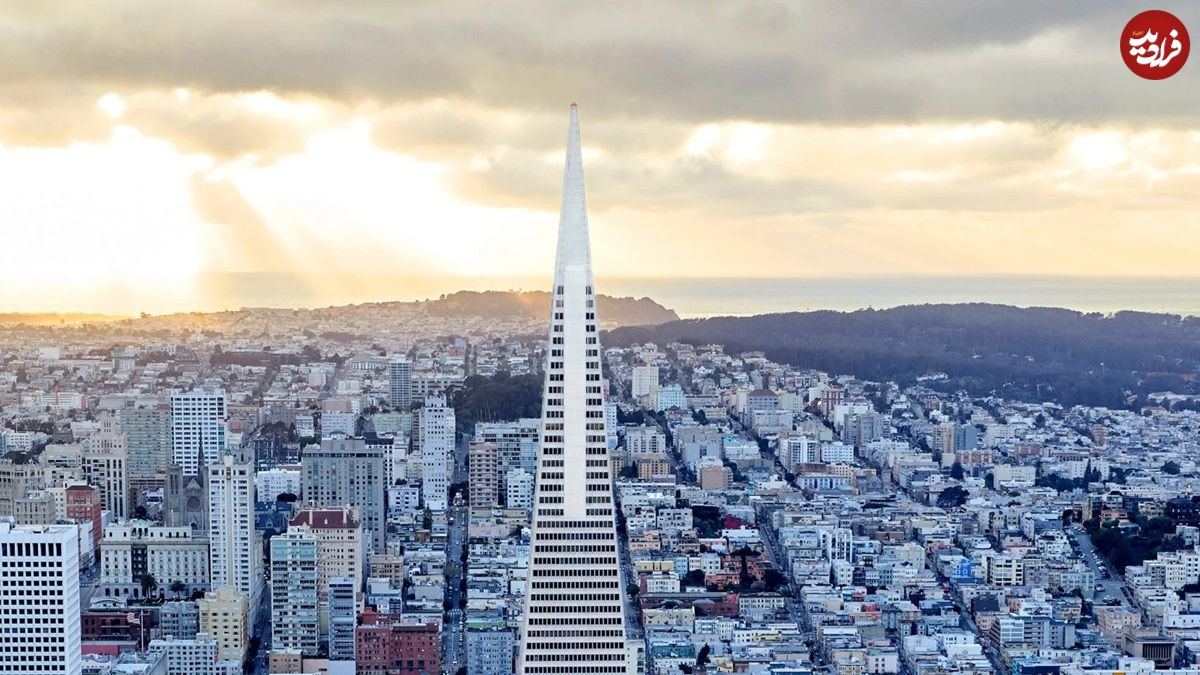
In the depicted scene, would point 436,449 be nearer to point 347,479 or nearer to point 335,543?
point 347,479

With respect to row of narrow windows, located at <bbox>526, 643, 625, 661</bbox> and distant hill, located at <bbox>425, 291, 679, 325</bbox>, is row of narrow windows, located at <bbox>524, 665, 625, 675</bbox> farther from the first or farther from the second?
distant hill, located at <bbox>425, 291, 679, 325</bbox>

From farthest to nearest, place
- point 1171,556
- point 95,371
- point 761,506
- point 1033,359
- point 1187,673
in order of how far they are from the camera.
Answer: point 1033,359 < point 95,371 < point 761,506 < point 1171,556 < point 1187,673

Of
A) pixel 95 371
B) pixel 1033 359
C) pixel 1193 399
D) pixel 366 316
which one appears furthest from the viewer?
pixel 1033 359

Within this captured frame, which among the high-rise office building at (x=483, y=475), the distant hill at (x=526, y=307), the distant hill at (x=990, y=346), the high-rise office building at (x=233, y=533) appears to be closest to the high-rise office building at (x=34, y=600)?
the high-rise office building at (x=233, y=533)

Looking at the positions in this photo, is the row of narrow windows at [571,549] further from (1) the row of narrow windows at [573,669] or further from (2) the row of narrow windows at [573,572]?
(1) the row of narrow windows at [573,669]

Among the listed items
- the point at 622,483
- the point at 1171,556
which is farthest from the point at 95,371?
the point at 1171,556

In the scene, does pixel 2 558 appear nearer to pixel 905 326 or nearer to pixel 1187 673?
pixel 1187 673

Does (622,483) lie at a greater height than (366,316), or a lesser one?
lesser

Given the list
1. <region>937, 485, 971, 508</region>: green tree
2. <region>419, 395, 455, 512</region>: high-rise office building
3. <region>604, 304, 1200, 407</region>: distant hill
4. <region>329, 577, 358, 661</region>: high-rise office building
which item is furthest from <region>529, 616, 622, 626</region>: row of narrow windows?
<region>604, 304, 1200, 407</region>: distant hill
